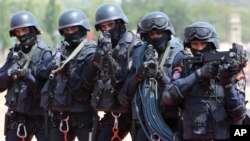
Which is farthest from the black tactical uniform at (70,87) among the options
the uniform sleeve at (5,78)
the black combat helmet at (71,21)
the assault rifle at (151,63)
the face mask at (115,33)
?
the assault rifle at (151,63)

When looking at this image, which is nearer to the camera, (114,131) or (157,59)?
(157,59)

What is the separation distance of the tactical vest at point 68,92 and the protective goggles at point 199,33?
209cm

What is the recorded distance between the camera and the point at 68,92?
34.6 ft

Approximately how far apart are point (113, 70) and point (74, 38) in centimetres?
113

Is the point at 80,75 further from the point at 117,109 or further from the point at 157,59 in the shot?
the point at 157,59

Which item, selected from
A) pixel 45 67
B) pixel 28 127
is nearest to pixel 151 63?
pixel 45 67

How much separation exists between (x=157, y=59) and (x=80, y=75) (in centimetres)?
153

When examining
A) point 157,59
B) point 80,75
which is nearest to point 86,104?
point 80,75

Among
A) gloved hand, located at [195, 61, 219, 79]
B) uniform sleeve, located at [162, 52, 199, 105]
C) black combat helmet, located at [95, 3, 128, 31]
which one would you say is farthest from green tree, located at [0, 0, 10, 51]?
gloved hand, located at [195, 61, 219, 79]

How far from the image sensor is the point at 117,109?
994 cm

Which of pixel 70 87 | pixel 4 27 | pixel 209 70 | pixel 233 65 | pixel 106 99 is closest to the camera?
pixel 233 65

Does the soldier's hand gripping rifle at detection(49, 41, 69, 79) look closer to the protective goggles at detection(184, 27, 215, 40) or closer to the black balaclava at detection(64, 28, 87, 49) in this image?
the black balaclava at detection(64, 28, 87, 49)

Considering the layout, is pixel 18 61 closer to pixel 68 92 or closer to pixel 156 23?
pixel 68 92

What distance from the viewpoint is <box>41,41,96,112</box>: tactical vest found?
34.3 feet
